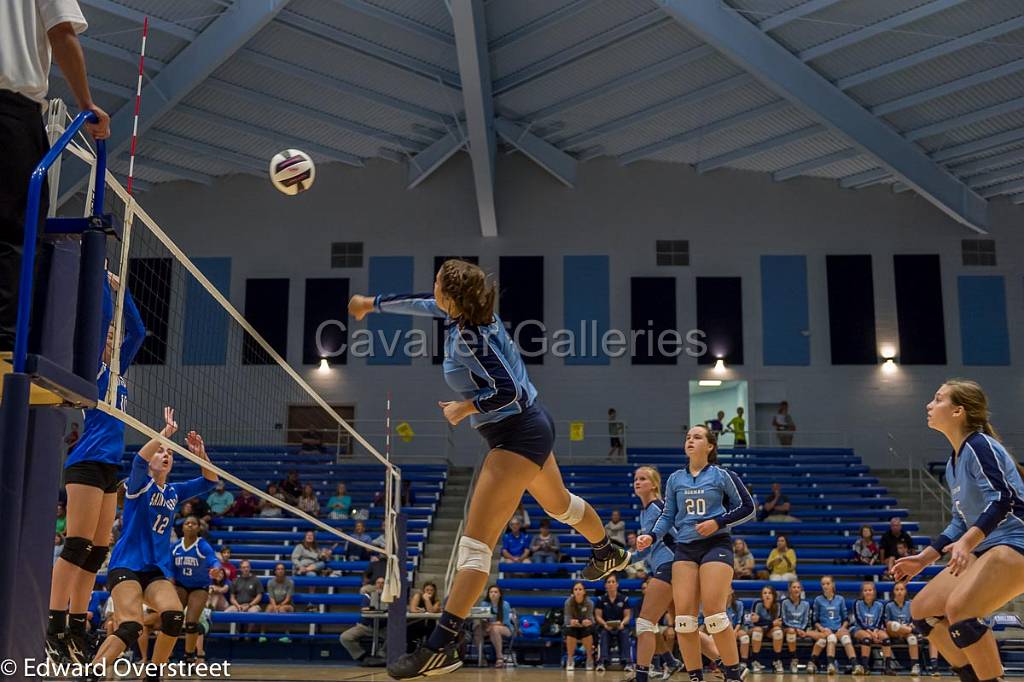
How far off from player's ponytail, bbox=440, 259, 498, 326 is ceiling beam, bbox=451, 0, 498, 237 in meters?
13.1

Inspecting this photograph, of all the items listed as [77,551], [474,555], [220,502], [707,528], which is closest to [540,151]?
[220,502]

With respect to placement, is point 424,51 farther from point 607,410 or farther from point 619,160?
point 607,410

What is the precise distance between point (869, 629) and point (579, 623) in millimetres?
4469

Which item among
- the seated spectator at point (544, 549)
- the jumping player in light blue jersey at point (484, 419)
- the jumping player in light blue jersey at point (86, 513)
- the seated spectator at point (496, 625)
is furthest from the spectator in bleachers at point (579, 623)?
the jumping player in light blue jersey at point (484, 419)

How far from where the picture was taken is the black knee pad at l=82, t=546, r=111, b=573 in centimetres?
683

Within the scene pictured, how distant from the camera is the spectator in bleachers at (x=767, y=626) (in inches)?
606

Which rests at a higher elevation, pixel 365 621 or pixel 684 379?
pixel 684 379

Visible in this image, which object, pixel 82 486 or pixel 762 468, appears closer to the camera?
pixel 82 486

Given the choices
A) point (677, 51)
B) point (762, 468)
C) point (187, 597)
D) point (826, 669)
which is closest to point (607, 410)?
point (762, 468)

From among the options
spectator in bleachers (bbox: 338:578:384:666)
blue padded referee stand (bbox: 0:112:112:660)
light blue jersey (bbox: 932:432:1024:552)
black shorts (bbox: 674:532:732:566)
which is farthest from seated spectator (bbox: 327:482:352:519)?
blue padded referee stand (bbox: 0:112:112:660)

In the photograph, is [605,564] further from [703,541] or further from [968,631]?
[703,541]

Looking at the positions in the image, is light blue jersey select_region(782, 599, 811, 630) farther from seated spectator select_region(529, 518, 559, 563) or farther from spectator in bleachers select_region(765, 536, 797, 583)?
seated spectator select_region(529, 518, 559, 563)

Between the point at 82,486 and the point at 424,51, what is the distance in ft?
50.8

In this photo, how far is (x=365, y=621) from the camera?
1566cm
